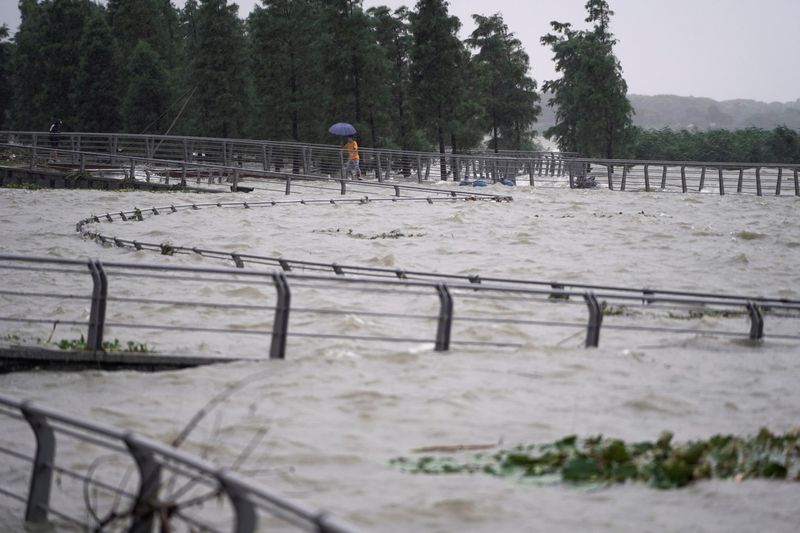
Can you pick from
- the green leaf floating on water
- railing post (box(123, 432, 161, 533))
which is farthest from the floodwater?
railing post (box(123, 432, 161, 533))

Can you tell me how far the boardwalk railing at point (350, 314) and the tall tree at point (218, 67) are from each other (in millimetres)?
41065

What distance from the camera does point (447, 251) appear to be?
23.4 m

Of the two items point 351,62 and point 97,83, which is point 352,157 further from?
point 97,83

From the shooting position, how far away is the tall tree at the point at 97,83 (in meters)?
67.2

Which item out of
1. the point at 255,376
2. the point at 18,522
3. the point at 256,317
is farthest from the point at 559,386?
the point at 256,317

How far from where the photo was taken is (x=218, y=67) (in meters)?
58.8

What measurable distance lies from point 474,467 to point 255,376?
2983 millimetres

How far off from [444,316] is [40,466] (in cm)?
576

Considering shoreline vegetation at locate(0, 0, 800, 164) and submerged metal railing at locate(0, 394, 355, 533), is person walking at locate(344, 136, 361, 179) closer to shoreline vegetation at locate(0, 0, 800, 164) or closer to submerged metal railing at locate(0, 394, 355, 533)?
shoreline vegetation at locate(0, 0, 800, 164)

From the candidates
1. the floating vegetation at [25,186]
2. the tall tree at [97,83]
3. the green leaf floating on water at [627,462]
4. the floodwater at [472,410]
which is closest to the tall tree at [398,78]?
the tall tree at [97,83]

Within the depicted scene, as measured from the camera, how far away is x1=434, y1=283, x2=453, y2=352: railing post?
36.9ft

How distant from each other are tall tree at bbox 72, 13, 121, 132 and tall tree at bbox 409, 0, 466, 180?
18997mm

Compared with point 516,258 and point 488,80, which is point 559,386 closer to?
point 516,258

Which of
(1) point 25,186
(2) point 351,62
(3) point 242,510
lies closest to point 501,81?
(2) point 351,62
